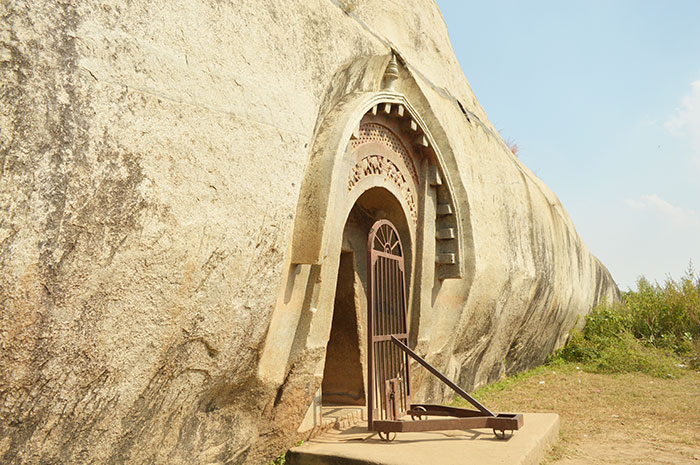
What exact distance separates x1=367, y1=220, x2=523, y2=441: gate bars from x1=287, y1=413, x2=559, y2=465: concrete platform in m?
0.10

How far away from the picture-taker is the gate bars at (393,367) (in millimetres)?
3963

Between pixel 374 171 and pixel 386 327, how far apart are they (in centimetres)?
122

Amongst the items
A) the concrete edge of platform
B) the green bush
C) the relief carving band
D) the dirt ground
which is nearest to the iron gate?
the relief carving band

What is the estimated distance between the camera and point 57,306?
6.79ft

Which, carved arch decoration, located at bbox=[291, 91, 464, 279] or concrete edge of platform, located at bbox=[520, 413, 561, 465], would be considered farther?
concrete edge of platform, located at bbox=[520, 413, 561, 465]

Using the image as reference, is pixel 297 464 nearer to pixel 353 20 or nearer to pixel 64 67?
pixel 64 67

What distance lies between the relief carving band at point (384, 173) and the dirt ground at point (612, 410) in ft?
7.65

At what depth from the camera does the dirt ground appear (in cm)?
466

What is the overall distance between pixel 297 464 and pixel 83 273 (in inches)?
81.8

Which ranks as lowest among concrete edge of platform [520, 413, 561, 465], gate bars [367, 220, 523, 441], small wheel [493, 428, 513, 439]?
concrete edge of platform [520, 413, 561, 465]

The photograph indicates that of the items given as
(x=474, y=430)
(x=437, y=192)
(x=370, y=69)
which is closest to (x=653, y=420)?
(x=474, y=430)

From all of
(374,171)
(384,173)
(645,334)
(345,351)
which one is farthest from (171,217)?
(645,334)

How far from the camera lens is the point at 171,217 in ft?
8.03

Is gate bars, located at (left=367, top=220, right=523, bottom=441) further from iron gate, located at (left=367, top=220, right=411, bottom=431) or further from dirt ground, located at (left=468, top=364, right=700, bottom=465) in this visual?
dirt ground, located at (left=468, top=364, right=700, bottom=465)
